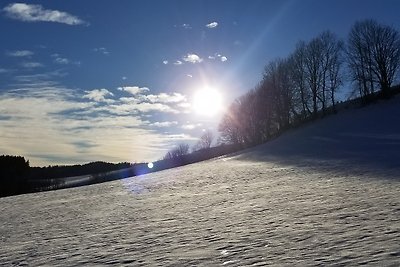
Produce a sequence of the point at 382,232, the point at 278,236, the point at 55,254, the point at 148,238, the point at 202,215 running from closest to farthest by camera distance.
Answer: the point at 382,232
the point at 278,236
the point at 55,254
the point at 148,238
the point at 202,215

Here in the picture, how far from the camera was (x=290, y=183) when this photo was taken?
1889cm

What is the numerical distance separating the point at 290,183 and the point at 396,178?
184 inches

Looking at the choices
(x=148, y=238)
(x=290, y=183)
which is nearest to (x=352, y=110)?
(x=290, y=183)

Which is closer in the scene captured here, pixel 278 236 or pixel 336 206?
pixel 278 236

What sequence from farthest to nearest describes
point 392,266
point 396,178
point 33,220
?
1. point 33,220
2. point 396,178
3. point 392,266

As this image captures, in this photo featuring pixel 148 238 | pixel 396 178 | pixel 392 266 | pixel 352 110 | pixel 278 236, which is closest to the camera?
pixel 392 266

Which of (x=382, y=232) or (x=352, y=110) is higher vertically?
(x=352, y=110)

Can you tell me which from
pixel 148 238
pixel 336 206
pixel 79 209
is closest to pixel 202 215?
pixel 148 238

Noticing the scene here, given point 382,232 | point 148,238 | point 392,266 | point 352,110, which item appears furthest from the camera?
point 352,110

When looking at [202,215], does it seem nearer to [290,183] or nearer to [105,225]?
[105,225]

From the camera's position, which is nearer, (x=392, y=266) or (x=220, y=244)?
(x=392, y=266)

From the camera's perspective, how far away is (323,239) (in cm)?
768

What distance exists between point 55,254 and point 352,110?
2461 inches

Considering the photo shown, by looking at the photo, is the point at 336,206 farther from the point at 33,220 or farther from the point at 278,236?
the point at 33,220
